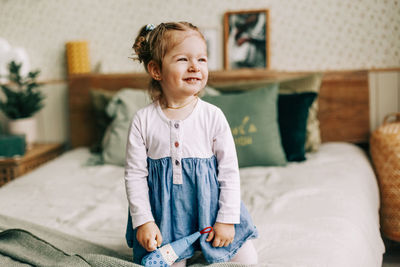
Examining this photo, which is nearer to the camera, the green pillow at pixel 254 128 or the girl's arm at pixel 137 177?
the girl's arm at pixel 137 177

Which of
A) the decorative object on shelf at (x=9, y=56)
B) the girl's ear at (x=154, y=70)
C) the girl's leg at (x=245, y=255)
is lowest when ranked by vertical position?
the girl's leg at (x=245, y=255)

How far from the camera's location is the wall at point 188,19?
2365mm

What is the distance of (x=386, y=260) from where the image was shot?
1.97m

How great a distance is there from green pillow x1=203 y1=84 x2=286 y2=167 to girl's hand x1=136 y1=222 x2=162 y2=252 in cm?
99

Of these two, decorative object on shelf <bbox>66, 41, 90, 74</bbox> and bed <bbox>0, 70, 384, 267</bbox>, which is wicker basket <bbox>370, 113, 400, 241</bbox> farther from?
decorative object on shelf <bbox>66, 41, 90, 74</bbox>

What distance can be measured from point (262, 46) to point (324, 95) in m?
0.45

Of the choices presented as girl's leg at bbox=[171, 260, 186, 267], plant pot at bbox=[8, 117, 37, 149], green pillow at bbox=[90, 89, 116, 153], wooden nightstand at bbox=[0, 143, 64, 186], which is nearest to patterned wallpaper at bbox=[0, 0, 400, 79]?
green pillow at bbox=[90, 89, 116, 153]

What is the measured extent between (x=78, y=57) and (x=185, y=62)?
1.80m

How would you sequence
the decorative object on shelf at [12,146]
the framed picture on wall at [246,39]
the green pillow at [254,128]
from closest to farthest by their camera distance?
1. the green pillow at [254,128]
2. the decorative object on shelf at [12,146]
3. the framed picture on wall at [246,39]

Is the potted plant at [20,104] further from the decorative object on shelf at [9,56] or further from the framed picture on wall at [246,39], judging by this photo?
the framed picture on wall at [246,39]

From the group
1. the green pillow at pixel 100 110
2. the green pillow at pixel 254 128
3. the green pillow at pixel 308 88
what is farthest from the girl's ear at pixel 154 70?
the green pillow at pixel 100 110

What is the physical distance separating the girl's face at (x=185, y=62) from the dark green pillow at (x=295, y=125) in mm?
1124

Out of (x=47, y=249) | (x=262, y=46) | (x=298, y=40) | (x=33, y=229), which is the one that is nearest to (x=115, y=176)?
(x=33, y=229)

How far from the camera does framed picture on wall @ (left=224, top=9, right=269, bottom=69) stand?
2.45 meters
